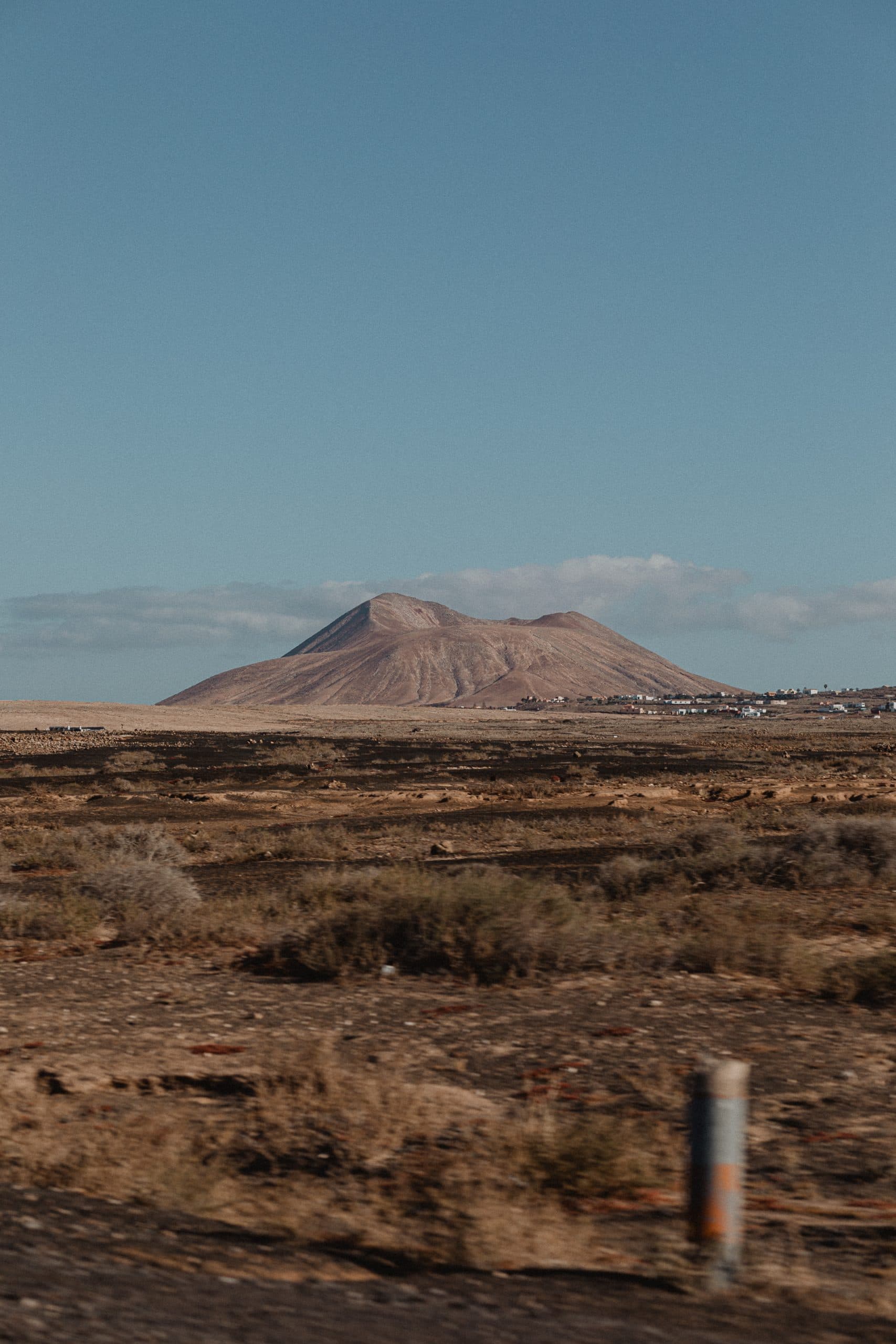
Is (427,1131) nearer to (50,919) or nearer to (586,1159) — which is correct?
(586,1159)

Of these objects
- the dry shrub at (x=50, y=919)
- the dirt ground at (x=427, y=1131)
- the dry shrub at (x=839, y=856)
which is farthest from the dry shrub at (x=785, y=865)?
the dry shrub at (x=50, y=919)

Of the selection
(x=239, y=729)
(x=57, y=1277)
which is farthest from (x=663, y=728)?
(x=57, y=1277)

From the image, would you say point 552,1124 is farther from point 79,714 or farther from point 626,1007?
point 79,714

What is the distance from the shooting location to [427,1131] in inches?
260

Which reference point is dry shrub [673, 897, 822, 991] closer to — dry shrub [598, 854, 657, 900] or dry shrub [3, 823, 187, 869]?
dry shrub [598, 854, 657, 900]

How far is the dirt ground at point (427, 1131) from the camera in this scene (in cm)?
441

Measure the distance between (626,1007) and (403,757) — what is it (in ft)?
183

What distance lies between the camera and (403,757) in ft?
213

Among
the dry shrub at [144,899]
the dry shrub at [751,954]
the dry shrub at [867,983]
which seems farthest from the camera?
the dry shrub at [144,899]

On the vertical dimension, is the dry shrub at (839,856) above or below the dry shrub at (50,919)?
above

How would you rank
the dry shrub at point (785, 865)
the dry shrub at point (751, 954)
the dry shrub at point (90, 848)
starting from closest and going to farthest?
the dry shrub at point (751, 954) → the dry shrub at point (785, 865) → the dry shrub at point (90, 848)

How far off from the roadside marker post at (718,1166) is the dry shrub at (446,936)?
19.3 feet

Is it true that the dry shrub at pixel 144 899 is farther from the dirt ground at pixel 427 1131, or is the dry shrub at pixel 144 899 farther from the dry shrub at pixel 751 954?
the dry shrub at pixel 751 954

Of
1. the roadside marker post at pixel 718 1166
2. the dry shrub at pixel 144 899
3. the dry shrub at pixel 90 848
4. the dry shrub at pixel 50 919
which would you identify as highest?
the roadside marker post at pixel 718 1166
